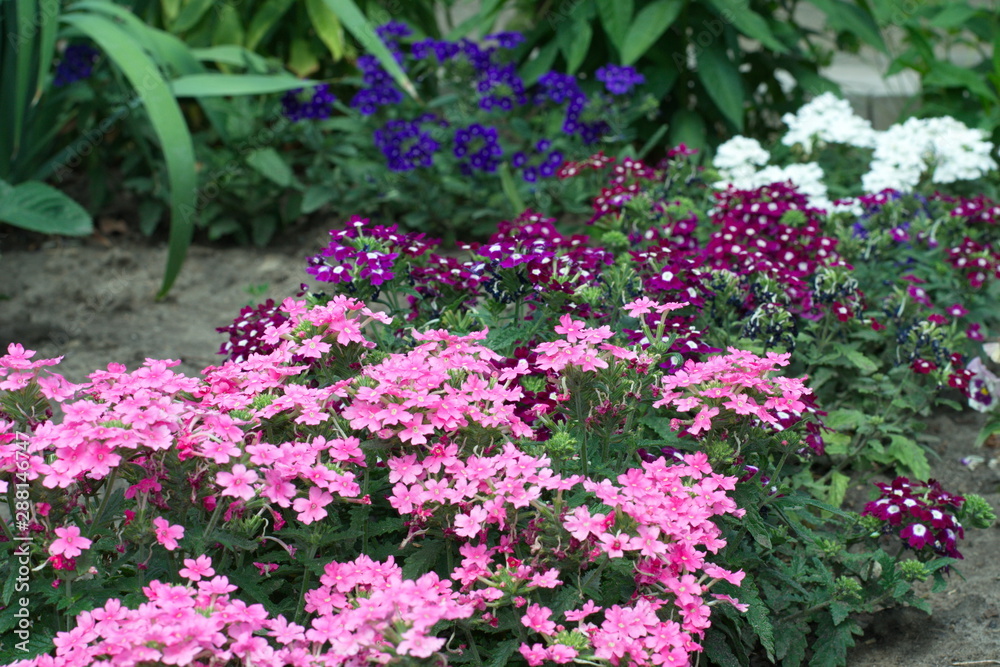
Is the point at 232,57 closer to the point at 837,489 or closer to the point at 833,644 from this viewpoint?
the point at 837,489

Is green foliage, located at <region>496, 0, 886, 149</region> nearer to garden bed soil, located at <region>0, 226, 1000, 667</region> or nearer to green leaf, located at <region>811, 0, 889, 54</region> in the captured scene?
green leaf, located at <region>811, 0, 889, 54</region>

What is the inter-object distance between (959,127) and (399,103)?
8.00ft

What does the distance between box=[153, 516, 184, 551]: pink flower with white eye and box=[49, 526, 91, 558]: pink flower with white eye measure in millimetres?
113

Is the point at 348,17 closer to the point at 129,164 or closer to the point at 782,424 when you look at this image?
the point at 129,164

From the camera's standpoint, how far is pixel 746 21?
172 inches

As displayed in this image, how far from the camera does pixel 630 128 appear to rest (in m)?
4.59

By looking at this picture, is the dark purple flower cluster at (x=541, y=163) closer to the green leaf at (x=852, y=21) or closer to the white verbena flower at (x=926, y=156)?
the white verbena flower at (x=926, y=156)

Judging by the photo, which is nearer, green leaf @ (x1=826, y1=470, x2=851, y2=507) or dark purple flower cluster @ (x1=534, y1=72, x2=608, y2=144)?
green leaf @ (x1=826, y1=470, x2=851, y2=507)

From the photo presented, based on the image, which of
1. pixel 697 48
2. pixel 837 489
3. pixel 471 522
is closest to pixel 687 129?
pixel 697 48

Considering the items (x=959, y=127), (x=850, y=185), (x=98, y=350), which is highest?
(x=959, y=127)

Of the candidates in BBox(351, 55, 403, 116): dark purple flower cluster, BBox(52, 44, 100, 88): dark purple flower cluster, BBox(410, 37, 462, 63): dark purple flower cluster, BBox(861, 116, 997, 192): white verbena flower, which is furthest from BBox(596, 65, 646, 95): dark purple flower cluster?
BBox(52, 44, 100, 88): dark purple flower cluster

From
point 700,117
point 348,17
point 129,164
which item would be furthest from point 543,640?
point 129,164

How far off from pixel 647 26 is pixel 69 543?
3.47 meters

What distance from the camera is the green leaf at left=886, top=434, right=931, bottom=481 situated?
113 inches
